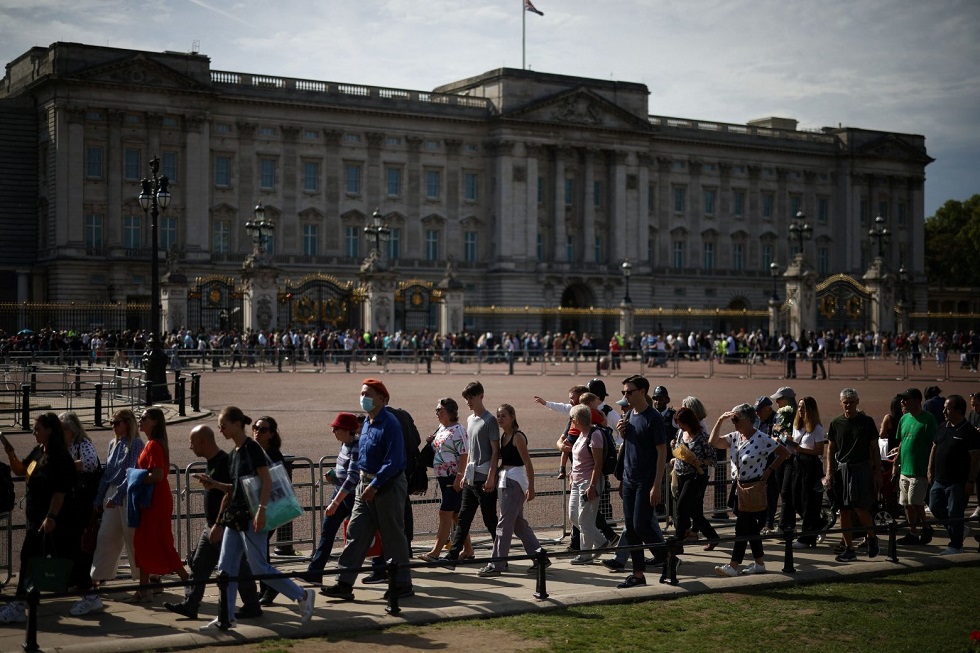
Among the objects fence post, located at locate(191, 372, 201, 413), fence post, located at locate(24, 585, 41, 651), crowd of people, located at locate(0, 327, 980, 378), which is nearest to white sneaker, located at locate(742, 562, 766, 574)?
fence post, located at locate(24, 585, 41, 651)

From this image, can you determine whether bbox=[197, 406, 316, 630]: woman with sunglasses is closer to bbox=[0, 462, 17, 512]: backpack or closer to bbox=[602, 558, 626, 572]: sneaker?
bbox=[0, 462, 17, 512]: backpack

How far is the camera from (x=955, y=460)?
13.6 m

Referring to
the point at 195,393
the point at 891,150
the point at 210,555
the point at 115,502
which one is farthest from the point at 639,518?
the point at 891,150

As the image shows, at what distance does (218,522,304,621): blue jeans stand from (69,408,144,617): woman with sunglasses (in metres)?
1.10

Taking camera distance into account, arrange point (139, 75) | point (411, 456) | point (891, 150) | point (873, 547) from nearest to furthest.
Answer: point (411, 456), point (873, 547), point (139, 75), point (891, 150)

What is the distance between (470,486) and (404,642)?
9.16 ft

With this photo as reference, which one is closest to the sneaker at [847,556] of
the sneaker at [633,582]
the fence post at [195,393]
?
the sneaker at [633,582]

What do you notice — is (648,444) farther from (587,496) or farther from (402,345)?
(402,345)

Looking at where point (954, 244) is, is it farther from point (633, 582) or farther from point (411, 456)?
point (411, 456)

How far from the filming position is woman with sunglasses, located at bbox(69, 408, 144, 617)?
36.1 feet

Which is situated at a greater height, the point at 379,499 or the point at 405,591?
the point at 379,499

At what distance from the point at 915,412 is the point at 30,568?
939 centimetres

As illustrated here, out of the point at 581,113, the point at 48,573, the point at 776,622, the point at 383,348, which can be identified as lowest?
the point at 776,622

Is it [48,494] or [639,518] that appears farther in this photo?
[639,518]
